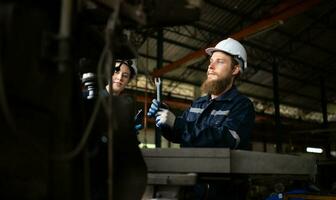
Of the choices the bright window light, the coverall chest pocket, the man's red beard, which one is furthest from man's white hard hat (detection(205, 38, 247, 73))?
the bright window light

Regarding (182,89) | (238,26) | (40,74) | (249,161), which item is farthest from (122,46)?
(182,89)

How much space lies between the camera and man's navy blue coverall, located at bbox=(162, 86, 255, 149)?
2088 millimetres

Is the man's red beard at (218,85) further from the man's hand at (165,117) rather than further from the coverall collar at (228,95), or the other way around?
the man's hand at (165,117)

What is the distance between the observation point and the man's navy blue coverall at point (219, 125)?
2.09 meters

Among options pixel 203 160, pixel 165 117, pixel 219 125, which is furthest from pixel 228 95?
pixel 203 160

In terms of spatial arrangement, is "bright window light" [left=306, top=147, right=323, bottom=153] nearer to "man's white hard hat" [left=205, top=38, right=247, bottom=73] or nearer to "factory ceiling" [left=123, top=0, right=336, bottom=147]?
"factory ceiling" [left=123, top=0, right=336, bottom=147]

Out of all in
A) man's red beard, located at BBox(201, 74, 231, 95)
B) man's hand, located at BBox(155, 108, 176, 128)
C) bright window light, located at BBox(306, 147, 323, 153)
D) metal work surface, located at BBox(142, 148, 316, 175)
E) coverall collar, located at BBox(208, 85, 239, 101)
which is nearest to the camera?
metal work surface, located at BBox(142, 148, 316, 175)

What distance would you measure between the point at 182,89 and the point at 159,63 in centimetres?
354

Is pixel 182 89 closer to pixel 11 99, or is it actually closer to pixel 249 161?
pixel 249 161

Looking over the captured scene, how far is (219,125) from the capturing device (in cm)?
229

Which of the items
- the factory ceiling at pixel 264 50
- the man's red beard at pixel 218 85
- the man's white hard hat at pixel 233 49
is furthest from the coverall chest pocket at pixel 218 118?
the factory ceiling at pixel 264 50

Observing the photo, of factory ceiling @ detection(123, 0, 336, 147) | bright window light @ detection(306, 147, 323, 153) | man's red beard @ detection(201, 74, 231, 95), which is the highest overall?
factory ceiling @ detection(123, 0, 336, 147)

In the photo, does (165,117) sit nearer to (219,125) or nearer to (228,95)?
(219,125)

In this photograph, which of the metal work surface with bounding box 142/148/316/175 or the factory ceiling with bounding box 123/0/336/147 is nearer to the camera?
the metal work surface with bounding box 142/148/316/175
